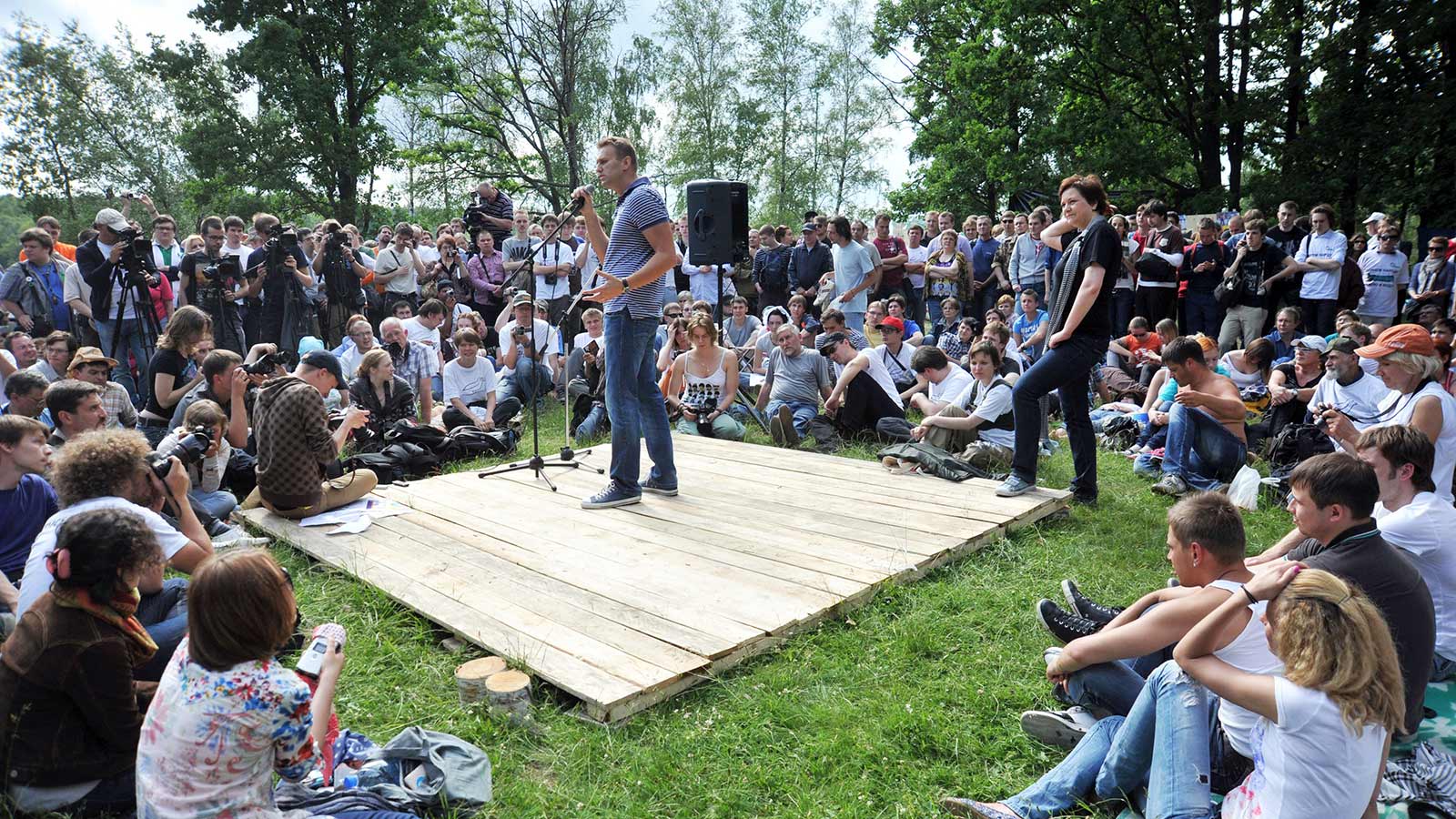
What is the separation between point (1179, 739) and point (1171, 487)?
340 cm

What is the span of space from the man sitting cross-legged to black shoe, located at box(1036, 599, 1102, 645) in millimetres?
207

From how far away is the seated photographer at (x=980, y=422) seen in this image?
217 inches

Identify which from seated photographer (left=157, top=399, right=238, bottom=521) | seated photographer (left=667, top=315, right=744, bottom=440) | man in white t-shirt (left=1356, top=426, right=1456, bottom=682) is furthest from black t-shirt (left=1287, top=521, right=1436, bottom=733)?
seated photographer (left=667, top=315, right=744, bottom=440)

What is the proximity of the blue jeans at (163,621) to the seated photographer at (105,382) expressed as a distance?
2.19 metres

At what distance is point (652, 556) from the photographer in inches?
149

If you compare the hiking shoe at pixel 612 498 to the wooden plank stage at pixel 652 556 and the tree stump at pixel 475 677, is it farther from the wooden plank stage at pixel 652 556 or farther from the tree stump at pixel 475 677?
the tree stump at pixel 475 677

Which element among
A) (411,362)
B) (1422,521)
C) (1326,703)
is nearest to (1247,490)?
(1422,521)

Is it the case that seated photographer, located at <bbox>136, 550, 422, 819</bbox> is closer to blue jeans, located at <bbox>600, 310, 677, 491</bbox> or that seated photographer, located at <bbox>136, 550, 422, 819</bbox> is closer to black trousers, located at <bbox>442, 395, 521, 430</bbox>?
blue jeans, located at <bbox>600, 310, 677, 491</bbox>

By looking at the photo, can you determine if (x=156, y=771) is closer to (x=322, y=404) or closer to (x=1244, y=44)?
(x=322, y=404)

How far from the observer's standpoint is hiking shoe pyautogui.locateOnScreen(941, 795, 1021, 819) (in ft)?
7.00

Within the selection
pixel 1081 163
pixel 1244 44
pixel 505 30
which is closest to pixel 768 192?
pixel 505 30

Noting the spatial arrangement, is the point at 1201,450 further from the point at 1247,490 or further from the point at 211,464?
the point at 211,464

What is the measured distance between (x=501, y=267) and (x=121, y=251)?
144 inches

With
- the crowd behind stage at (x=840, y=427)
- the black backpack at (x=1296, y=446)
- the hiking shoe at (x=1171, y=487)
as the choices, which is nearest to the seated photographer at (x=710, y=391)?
the crowd behind stage at (x=840, y=427)
